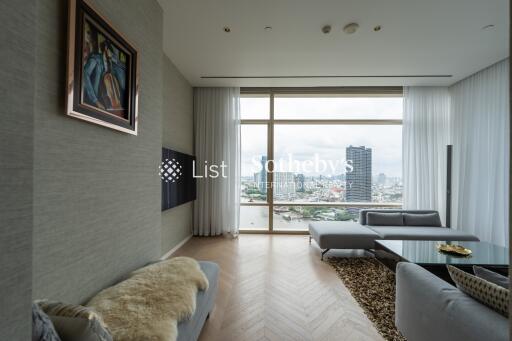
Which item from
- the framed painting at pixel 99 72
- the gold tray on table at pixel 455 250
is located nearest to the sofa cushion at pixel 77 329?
the framed painting at pixel 99 72

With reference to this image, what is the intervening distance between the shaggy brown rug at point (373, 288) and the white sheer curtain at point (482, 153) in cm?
205

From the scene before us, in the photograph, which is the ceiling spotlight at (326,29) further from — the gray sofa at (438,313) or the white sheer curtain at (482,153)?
the white sheer curtain at (482,153)

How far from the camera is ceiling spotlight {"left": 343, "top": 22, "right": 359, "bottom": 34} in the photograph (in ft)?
8.02

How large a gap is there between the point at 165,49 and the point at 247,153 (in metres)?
2.22

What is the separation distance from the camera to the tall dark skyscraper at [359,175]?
4.45 m

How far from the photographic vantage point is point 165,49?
300cm

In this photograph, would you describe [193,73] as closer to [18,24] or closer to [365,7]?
[365,7]

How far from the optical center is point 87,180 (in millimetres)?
1269

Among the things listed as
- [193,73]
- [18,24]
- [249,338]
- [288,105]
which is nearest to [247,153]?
[288,105]

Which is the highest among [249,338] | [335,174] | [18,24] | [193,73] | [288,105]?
[193,73]

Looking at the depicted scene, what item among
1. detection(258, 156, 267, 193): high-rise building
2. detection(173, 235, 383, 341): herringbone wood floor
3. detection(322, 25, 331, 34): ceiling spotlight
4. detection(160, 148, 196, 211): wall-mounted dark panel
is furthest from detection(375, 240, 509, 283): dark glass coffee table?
detection(160, 148, 196, 211): wall-mounted dark panel

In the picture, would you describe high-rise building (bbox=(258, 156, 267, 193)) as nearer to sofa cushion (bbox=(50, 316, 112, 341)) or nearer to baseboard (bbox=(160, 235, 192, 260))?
baseboard (bbox=(160, 235, 192, 260))
